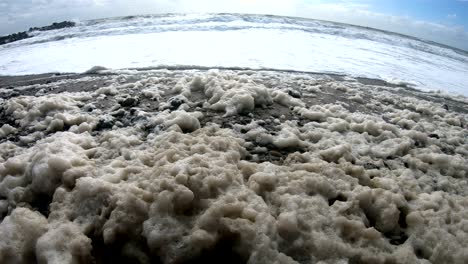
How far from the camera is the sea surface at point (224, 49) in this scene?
11.7 m

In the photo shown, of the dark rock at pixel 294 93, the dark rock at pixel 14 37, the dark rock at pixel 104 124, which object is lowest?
the dark rock at pixel 14 37

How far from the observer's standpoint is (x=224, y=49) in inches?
557

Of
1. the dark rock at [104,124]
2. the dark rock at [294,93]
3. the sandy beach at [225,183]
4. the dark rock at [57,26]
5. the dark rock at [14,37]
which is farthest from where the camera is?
the dark rock at [57,26]

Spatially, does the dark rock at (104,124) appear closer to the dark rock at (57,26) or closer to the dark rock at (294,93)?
the dark rock at (294,93)

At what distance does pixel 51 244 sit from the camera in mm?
2578

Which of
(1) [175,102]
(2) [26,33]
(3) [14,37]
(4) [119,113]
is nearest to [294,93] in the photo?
(1) [175,102]

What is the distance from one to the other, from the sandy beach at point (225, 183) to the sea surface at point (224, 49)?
6080 mm

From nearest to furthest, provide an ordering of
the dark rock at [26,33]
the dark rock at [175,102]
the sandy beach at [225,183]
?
the sandy beach at [225,183] → the dark rock at [175,102] → the dark rock at [26,33]

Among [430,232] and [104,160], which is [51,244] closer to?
[104,160]

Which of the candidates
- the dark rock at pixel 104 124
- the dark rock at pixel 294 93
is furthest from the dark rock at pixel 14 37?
the dark rock at pixel 294 93

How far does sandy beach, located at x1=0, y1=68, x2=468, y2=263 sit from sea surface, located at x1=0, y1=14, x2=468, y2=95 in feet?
19.9

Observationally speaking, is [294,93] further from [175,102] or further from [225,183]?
[225,183]

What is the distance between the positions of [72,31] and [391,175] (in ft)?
67.6

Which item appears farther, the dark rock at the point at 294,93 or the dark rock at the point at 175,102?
the dark rock at the point at 294,93
